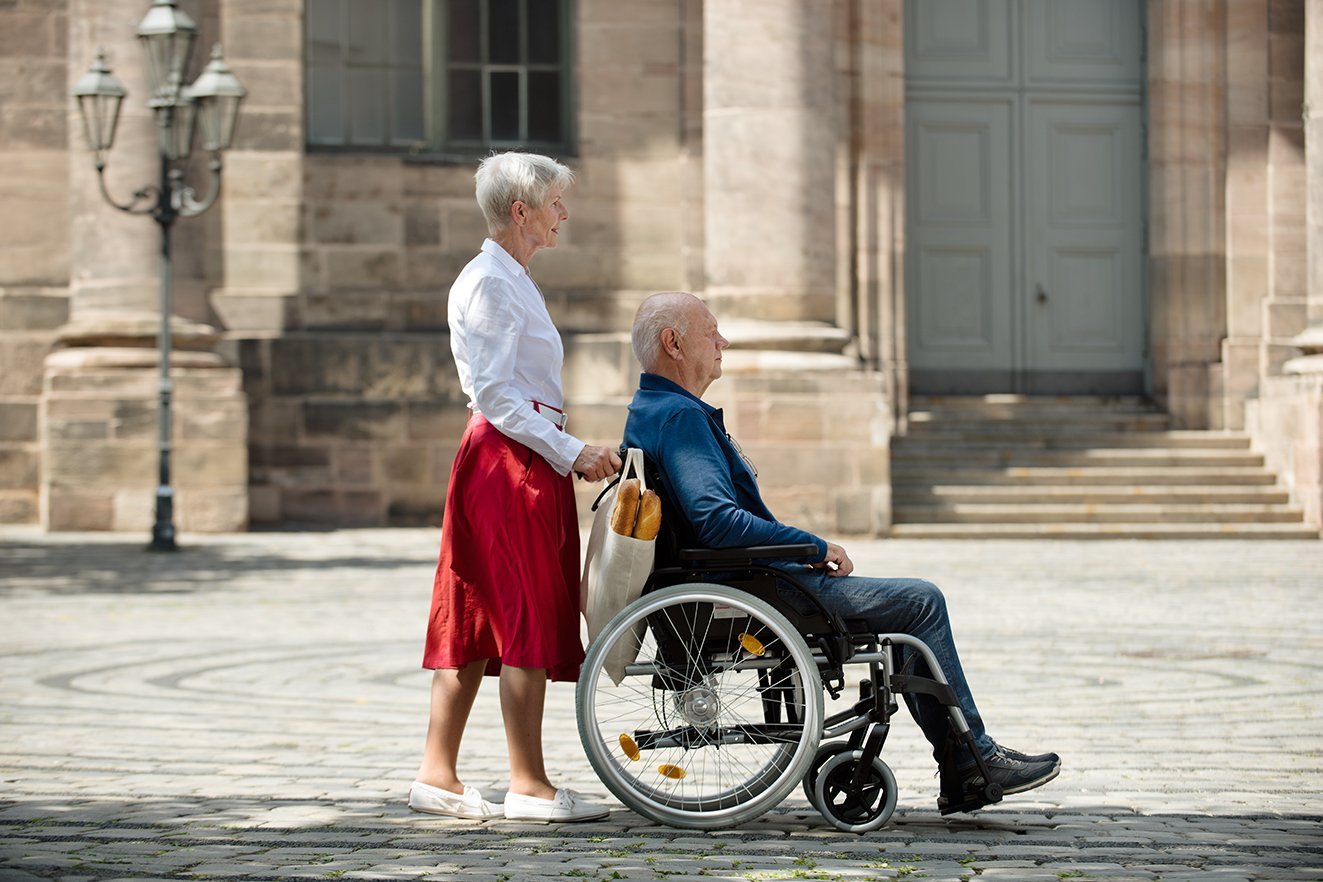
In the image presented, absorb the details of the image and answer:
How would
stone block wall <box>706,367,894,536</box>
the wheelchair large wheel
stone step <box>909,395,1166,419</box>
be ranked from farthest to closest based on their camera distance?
stone step <box>909,395,1166,419</box>, stone block wall <box>706,367,894,536</box>, the wheelchair large wheel

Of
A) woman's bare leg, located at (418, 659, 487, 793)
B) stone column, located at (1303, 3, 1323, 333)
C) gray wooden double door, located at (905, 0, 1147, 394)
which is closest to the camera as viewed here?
woman's bare leg, located at (418, 659, 487, 793)

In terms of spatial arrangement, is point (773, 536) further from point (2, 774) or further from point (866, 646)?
point (2, 774)

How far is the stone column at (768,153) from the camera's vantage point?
15.6 m

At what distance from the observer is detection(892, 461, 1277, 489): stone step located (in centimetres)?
1633

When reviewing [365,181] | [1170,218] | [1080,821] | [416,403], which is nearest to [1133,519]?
[1170,218]

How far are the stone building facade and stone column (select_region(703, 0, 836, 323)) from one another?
0.49 ft

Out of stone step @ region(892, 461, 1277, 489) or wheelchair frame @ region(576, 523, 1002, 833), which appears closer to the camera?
wheelchair frame @ region(576, 523, 1002, 833)

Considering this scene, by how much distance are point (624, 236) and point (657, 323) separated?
496 inches

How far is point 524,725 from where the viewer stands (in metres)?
5.12

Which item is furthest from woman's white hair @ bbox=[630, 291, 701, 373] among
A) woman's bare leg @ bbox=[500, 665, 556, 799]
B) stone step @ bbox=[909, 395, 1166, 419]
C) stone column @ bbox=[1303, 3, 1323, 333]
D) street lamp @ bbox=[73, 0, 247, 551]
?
stone step @ bbox=[909, 395, 1166, 419]

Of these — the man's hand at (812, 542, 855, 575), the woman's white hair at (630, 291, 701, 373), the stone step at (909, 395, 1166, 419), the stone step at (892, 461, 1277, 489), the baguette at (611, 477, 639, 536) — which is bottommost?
the stone step at (892, 461, 1277, 489)

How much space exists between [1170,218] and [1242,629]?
879 cm

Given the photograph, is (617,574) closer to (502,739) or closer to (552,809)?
(552,809)

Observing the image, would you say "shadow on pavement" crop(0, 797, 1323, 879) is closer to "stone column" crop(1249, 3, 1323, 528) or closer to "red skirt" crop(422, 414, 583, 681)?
"red skirt" crop(422, 414, 583, 681)
